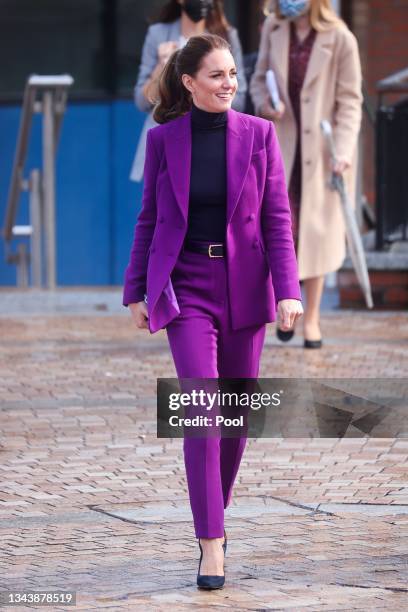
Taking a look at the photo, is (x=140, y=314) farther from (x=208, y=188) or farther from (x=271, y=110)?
(x=271, y=110)

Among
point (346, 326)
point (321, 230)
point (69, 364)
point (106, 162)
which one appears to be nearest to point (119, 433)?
point (69, 364)

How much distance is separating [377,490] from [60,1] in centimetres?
1037

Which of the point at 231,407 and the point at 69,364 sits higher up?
the point at 231,407

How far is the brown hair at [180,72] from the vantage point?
519 cm

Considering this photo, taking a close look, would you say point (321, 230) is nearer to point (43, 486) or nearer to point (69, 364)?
point (69, 364)

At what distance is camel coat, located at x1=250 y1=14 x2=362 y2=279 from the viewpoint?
32.7 feet

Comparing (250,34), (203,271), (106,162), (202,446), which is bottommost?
(106,162)

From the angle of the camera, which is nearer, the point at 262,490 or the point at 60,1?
the point at 262,490

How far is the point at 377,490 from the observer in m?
6.43

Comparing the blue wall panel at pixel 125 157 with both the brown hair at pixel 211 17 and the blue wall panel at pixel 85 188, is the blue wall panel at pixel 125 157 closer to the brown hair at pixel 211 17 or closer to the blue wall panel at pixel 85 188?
the blue wall panel at pixel 85 188

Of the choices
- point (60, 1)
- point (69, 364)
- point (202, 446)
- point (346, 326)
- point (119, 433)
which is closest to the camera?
point (202, 446)

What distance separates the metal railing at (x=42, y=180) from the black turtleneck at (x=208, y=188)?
7870mm

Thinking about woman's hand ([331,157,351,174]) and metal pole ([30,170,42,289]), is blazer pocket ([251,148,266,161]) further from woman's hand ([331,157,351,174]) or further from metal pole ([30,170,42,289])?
metal pole ([30,170,42,289])
